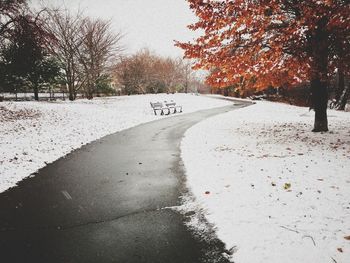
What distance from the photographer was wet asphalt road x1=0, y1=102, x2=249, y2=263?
3.73 m

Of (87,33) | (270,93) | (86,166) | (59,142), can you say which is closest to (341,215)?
(86,166)

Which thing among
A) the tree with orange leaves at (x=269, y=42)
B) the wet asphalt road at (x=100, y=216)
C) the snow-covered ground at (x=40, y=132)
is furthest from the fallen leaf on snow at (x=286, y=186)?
the snow-covered ground at (x=40, y=132)

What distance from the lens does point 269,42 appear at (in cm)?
963

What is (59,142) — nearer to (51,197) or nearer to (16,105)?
(51,197)

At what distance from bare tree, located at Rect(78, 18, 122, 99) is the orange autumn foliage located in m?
21.6

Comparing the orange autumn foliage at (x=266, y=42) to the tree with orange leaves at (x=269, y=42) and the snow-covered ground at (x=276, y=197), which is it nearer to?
the tree with orange leaves at (x=269, y=42)

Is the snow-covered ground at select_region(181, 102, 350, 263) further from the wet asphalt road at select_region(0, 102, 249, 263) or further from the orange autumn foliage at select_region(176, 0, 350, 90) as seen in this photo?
the orange autumn foliage at select_region(176, 0, 350, 90)

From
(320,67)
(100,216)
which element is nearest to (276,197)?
(100,216)

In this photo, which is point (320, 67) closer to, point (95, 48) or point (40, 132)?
point (40, 132)

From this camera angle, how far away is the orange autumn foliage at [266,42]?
8.49 metres

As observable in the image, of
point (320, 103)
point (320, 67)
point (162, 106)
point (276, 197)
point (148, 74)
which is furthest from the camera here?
point (148, 74)

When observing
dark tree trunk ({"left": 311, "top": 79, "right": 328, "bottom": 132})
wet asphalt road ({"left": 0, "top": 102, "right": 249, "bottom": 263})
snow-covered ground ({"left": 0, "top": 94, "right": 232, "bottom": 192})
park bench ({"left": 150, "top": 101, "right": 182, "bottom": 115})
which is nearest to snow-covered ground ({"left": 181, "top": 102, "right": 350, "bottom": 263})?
wet asphalt road ({"left": 0, "top": 102, "right": 249, "bottom": 263})

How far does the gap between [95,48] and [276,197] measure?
1142 inches

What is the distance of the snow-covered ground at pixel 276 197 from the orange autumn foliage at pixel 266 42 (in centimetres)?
264
